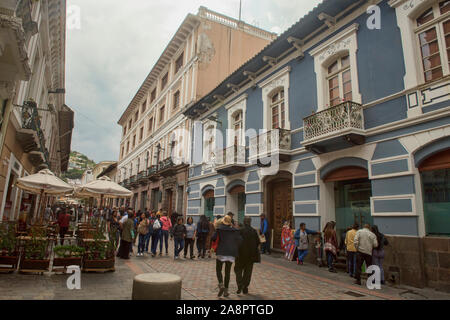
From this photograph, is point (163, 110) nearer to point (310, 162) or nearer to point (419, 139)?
point (310, 162)

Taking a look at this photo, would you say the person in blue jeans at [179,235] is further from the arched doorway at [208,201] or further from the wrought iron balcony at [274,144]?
the arched doorway at [208,201]

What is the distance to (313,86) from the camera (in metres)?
11.4

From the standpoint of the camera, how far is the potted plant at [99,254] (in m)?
7.37

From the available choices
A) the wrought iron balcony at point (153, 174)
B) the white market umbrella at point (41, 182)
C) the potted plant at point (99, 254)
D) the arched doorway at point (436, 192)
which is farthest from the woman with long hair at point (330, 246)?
the wrought iron balcony at point (153, 174)

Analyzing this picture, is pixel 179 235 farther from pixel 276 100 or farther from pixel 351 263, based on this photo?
pixel 276 100

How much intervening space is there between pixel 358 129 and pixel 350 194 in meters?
2.50

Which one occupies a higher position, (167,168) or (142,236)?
(167,168)

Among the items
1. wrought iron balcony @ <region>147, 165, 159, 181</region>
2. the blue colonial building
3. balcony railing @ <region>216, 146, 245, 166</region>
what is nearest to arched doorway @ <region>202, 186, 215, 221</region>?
the blue colonial building

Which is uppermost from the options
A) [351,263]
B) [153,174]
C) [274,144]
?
[153,174]

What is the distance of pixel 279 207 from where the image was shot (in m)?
13.1

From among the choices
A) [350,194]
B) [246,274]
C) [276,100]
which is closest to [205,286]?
[246,274]

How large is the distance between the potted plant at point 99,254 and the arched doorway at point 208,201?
10.5 meters
